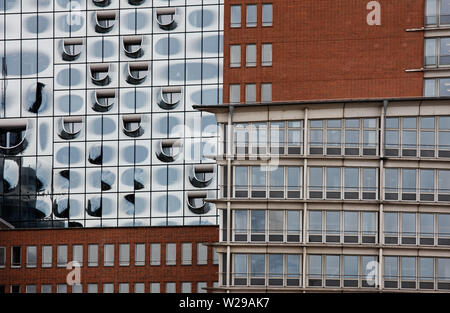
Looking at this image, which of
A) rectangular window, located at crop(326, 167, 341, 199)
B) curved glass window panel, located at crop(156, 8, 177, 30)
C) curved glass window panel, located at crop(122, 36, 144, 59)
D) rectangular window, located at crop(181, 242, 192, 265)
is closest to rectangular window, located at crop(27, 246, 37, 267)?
rectangular window, located at crop(181, 242, 192, 265)

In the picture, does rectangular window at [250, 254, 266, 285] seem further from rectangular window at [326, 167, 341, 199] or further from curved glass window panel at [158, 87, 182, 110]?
curved glass window panel at [158, 87, 182, 110]

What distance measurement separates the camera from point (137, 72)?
85.3 meters

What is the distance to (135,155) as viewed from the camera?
84.2 m

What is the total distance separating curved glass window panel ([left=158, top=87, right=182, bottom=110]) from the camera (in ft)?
275

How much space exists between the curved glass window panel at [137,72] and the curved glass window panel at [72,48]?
5674 millimetres

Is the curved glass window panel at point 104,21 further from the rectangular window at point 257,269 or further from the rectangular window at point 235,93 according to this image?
the rectangular window at point 257,269

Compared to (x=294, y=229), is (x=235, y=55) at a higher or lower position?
higher

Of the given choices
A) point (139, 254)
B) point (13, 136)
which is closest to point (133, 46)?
point (13, 136)

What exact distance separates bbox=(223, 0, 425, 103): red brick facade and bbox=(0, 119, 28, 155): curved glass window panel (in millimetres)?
24625

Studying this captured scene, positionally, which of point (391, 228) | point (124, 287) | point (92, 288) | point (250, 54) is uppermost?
point (250, 54)

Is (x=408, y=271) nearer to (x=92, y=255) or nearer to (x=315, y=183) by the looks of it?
(x=315, y=183)

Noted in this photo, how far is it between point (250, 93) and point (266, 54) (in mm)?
3512

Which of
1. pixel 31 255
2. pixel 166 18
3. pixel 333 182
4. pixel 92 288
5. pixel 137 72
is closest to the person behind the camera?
pixel 333 182
